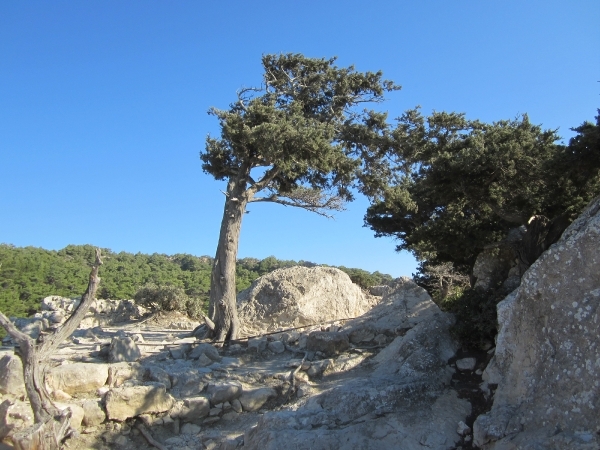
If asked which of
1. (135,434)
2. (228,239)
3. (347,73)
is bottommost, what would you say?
(135,434)

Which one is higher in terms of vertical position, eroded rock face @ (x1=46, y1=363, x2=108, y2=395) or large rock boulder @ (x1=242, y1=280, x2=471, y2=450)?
eroded rock face @ (x1=46, y1=363, x2=108, y2=395)

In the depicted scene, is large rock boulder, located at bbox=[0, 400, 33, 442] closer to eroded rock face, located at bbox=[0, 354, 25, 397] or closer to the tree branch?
eroded rock face, located at bbox=[0, 354, 25, 397]

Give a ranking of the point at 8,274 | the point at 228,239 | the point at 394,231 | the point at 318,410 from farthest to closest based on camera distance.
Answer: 1. the point at 8,274
2. the point at 394,231
3. the point at 228,239
4. the point at 318,410

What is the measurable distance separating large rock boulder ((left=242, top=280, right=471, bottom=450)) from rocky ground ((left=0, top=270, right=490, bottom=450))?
16mm

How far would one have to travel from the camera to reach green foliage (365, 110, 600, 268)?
11.3 m

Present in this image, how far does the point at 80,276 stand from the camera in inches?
1303

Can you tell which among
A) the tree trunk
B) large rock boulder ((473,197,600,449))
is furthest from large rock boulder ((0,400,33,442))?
large rock boulder ((473,197,600,449))

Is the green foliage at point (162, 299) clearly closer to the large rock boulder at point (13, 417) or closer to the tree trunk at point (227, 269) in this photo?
the tree trunk at point (227, 269)

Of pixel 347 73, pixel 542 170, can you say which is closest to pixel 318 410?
pixel 542 170

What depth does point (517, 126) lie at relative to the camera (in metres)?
13.4

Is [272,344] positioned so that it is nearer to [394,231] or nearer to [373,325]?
[373,325]

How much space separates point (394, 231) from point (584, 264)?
13196 millimetres

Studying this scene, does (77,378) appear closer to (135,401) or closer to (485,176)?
(135,401)

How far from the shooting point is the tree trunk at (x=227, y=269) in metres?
12.5
